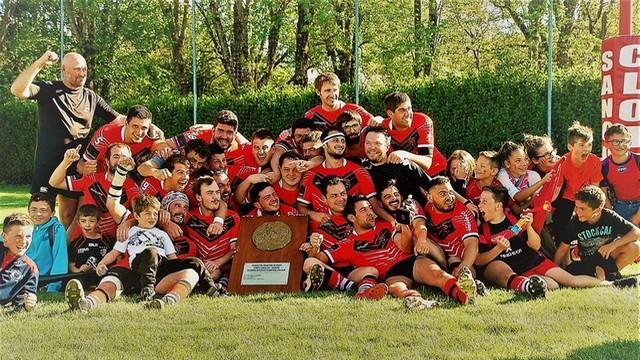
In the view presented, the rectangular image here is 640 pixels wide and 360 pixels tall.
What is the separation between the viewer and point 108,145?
544 cm

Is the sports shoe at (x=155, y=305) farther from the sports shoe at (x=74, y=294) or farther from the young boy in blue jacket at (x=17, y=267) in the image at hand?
the young boy in blue jacket at (x=17, y=267)

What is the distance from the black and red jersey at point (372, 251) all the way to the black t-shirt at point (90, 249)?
5.65ft

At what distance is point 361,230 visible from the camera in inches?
187

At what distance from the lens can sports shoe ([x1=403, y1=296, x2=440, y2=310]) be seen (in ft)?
13.3

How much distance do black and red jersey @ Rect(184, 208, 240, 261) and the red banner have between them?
134 inches

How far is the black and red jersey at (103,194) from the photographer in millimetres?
5117

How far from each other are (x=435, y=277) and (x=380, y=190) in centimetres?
82

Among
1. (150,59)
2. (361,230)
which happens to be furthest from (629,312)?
(150,59)

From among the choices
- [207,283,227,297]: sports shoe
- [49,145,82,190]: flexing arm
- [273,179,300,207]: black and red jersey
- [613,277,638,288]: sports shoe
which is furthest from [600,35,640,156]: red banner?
[49,145,82,190]: flexing arm

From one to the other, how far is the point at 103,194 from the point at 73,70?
56.2 inches

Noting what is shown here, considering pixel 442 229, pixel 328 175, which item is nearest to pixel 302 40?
pixel 328 175

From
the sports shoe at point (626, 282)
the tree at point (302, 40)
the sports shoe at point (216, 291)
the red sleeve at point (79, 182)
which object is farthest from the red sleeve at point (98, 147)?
the tree at point (302, 40)

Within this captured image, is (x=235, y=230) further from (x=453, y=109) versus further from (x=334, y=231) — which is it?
(x=453, y=109)

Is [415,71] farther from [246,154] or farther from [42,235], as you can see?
[42,235]
